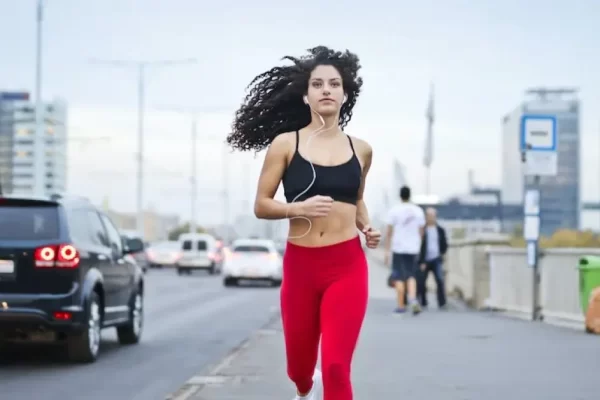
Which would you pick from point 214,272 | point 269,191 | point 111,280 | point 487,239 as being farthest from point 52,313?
point 214,272

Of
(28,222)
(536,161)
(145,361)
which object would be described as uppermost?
(536,161)

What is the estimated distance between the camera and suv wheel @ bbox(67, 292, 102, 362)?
11.0 meters

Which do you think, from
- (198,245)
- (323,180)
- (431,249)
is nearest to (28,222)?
(323,180)

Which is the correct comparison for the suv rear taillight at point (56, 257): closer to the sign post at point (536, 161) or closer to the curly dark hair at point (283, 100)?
the curly dark hair at point (283, 100)

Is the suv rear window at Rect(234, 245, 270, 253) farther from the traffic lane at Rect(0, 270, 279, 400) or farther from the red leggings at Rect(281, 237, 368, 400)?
the red leggings at Rect(281, 237, 368, 400)

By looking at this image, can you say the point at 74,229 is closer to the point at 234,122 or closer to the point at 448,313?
the point at 234,122

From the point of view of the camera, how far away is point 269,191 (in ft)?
18.6

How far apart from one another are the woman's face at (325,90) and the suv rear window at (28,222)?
17.8ft

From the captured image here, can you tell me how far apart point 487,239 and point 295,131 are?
54.0 ft

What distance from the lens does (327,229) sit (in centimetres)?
555

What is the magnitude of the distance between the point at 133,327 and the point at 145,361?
68.7 inches

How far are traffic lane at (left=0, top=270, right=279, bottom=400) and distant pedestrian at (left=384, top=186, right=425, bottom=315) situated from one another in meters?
2.13

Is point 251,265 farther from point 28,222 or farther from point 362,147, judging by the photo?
point 362,147

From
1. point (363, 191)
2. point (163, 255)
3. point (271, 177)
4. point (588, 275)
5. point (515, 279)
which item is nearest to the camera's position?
point (271, 177)
